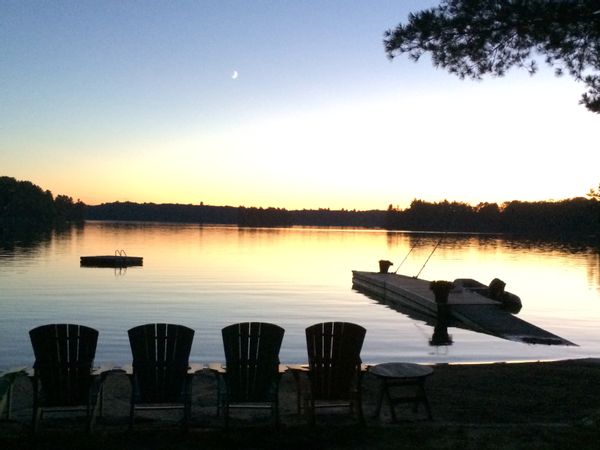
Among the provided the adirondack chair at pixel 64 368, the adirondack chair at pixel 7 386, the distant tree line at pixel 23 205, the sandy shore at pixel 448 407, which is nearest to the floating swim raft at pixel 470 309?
the sandy shore at pixel 448 407

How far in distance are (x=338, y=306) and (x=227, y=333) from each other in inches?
1046

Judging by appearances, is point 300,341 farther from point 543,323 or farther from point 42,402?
point 42,402

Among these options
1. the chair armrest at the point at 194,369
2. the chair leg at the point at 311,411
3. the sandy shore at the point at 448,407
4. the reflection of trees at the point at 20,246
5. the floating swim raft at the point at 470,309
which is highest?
the chair armrest at the point at 194,369

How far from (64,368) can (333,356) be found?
9.98ft

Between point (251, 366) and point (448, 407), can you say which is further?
point (448, 407)

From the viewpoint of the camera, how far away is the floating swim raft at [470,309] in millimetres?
20733

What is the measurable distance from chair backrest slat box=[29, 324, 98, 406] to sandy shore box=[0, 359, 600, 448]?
391 millimetres

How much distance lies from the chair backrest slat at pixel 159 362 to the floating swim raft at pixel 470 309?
50.6 feet

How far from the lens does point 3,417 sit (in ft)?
24.6

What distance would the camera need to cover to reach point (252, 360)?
7289 mm

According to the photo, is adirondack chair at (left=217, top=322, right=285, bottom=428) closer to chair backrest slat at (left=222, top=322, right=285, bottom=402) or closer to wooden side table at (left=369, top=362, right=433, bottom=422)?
chair backrest slat at (left=222, top=322, right=285, bottom=402)

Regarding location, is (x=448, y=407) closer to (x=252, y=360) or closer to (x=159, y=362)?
(x=252, y=360)

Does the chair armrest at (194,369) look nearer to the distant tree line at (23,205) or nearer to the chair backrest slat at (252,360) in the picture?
A: the chair backrest slat at (252,360)

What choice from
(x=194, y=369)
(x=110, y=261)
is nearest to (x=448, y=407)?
(x=194, y=369)
